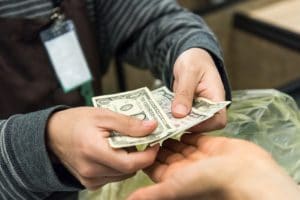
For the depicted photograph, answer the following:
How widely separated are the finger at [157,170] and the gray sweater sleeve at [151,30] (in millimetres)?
280

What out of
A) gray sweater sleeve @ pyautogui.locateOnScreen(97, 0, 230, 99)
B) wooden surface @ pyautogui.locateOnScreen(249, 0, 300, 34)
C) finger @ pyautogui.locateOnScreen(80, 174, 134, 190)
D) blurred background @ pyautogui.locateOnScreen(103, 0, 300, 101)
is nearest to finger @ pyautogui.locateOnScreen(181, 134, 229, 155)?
finger @ pyautogui.locateOnScreen(80, 174, 134, 190)

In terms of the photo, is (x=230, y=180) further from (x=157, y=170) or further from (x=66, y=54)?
(x=66, y=54)

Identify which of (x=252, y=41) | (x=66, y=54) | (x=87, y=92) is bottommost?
(x=252, y=41)

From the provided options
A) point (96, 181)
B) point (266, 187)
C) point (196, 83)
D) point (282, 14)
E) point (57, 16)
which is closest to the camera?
point (266, 187)

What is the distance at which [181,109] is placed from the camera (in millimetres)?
692

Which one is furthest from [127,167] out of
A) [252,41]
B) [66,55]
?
[252,41]

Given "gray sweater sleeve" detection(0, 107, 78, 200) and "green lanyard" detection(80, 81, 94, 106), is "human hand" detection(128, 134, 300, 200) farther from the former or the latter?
"green lanyard" detection(80, 81, 94, 106)

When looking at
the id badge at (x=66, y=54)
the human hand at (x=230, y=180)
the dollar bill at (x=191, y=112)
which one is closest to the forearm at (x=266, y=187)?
the human hand at (x=230, y=180)

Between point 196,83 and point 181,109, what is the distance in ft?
0.28

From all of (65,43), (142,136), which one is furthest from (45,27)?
(142,136)

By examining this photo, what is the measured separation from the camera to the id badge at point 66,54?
94 cm

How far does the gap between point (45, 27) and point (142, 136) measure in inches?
16.3

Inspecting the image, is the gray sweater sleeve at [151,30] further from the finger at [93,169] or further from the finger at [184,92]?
the finger at [93,169]

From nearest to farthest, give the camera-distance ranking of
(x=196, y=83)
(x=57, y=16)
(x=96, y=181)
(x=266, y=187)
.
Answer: (x=266, y=187), (x=96, y=181), (x=196, y=83), (x=57, y=16)
